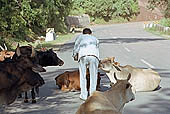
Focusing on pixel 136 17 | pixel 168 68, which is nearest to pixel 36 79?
pixel 168 68

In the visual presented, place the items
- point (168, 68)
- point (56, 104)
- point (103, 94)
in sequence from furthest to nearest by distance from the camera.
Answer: point (168, 68) → point (56, 104) → point (103, 94)

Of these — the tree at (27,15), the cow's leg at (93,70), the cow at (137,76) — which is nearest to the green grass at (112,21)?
the tree at (27,15)

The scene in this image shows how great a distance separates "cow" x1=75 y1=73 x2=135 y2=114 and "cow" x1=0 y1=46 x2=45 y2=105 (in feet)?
5.96

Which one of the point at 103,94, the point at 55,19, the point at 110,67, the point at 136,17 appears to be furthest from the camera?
the point at 136,17

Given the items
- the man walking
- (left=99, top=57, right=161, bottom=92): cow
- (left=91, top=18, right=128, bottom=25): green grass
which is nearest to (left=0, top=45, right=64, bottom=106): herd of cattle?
the man walking

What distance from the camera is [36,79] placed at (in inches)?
355

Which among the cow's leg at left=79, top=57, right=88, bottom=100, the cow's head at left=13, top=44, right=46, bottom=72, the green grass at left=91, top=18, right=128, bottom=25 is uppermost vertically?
the cow's head at left=13, top=44, right=46, bottom=72

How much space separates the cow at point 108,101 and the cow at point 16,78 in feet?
5.96

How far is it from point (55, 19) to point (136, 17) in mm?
37189

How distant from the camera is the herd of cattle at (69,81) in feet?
23.3

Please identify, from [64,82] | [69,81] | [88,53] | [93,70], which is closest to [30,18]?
[64,82]

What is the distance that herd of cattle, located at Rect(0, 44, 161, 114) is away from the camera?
7.09 metres

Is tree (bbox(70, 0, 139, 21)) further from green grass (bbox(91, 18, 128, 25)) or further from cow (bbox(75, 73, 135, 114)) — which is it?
cow (bbox(75, 73, 135, 114))

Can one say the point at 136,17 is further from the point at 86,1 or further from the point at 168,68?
the point at 168,68
